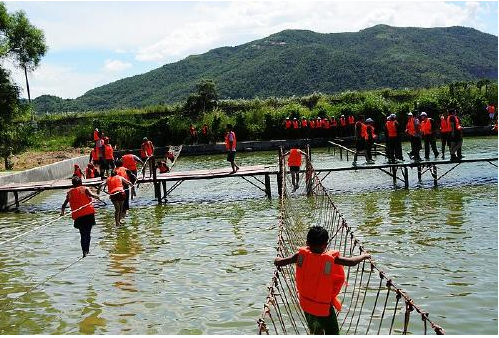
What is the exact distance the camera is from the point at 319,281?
5.36 meters

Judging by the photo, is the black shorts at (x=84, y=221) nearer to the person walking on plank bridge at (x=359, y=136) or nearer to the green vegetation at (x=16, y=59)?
the person walking on plank bridge at (x=359, y=136)

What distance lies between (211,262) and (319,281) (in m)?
6.40

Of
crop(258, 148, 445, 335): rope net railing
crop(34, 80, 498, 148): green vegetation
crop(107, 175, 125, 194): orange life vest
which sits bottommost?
crop(258, 148, 445, 335): rope net railing

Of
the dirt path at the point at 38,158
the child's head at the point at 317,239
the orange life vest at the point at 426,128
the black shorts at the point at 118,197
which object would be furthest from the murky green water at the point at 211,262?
the dirt path at the point at 38,158

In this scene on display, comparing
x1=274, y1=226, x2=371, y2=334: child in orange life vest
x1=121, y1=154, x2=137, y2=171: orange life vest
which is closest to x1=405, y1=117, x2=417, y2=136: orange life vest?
x1=121, y1=154, x2=137, y2=171: orange life vest

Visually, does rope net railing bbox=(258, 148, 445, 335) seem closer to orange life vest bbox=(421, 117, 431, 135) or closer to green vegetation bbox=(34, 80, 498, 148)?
orange life vest bbox=(421, 117, 431, 135)

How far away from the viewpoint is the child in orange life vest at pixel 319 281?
5359 mm

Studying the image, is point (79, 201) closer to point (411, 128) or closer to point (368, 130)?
point (411, 128)

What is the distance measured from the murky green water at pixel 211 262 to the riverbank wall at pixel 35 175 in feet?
5.46

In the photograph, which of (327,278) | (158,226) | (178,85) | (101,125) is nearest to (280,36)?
(178,85)

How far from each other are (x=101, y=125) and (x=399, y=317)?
136ft

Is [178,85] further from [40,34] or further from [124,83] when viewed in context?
[40,34]

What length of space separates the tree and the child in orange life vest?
1425 inches

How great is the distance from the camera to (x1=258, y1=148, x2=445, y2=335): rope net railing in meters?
5.97
